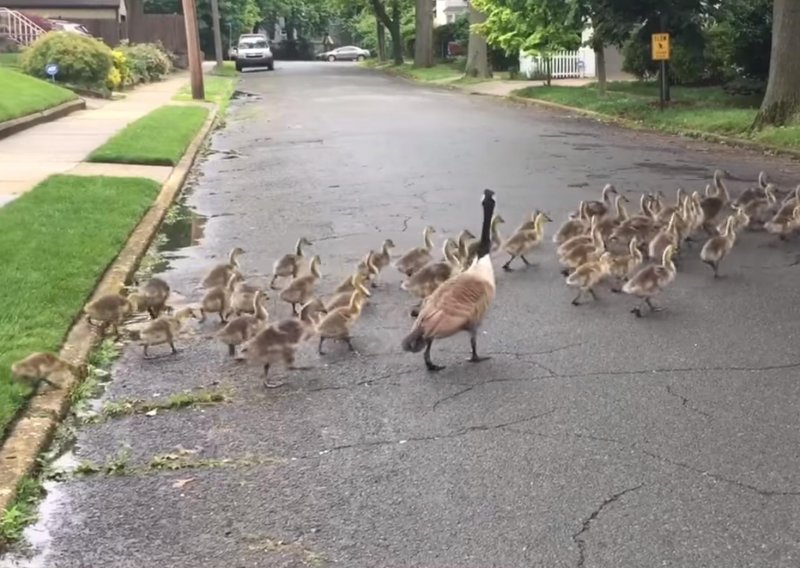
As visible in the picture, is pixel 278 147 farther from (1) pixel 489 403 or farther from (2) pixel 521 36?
(1) pixel 489 403

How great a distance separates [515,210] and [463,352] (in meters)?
6.12

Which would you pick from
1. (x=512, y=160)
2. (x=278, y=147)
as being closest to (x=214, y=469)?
(x=512, y=160)

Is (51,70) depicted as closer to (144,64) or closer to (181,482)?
(144,64)

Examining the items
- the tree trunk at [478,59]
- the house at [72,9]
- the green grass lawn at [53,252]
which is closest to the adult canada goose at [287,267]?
the green grass lawn at [53,252]

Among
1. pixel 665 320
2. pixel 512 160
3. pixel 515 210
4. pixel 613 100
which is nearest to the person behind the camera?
pixel 665 320

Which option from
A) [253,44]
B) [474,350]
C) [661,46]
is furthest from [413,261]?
[253,44]

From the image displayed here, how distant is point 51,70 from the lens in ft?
108

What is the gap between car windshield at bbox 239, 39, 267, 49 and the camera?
66512 mm

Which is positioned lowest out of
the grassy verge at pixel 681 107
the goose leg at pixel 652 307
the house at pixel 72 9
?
the goose leg at pixel 652 307

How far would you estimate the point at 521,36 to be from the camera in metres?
33.4

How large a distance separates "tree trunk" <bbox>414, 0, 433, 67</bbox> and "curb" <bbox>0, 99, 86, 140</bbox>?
30.8 m

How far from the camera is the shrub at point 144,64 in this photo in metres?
42.0

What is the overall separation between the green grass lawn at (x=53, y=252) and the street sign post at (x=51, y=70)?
19.5 meters

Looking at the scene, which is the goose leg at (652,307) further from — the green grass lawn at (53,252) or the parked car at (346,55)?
the parked car at (346,55)
